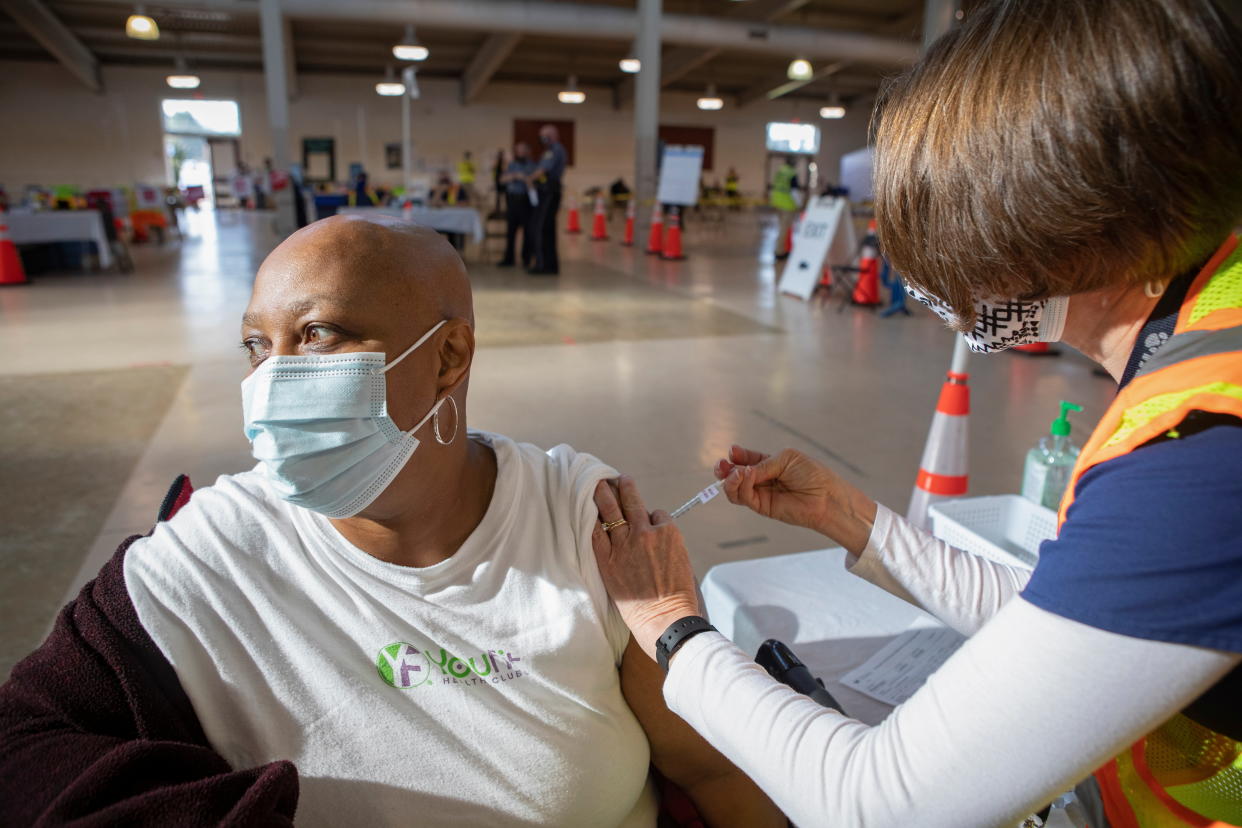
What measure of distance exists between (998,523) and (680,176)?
11389 mm

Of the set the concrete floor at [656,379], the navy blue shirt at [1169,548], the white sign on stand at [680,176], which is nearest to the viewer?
the navy blue shirt at [1169,548]

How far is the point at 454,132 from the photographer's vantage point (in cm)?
2384

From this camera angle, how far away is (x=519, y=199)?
409 inches

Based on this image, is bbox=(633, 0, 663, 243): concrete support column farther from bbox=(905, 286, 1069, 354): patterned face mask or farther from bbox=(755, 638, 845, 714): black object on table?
bbox=(905, 286, 1069, 354): patterned face mask

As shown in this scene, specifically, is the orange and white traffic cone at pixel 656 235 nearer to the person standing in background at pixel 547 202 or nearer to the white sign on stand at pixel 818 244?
the person standing in background at pixel 547 202

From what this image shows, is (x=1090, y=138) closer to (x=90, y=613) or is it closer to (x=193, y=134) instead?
(x=90, y=613)

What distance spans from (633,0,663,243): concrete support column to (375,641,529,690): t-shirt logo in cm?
1305

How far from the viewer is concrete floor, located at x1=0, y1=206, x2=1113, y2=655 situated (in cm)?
354

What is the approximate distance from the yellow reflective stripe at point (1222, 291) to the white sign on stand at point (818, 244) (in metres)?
7.99

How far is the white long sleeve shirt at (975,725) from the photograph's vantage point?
0.62 metres

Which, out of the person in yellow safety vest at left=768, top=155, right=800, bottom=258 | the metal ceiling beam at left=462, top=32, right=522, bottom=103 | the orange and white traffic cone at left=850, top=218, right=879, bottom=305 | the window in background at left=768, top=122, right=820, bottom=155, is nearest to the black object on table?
the orange and white traffic cone at left=850, top=218, right=879, bottom=305

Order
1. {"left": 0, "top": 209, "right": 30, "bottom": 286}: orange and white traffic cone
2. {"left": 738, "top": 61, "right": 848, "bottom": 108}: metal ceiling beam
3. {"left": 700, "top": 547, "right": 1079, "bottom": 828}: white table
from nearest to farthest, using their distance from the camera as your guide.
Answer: {"left": 700, "top": 547, "right": 1079, "bottom": 828}: white table, {"left": 0, "top": 209, "right": 30, "bottom": 286}: orange and white traffic cone, {"left": 738, "top": 61, "right": 848, "bottom": 108}: metal ceiling beam

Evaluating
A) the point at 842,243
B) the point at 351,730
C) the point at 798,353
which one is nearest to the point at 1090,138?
the point at 351,730

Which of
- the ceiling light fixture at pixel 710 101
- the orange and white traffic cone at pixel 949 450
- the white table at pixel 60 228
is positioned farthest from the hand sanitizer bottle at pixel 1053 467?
the ceiling light fixture at pixel 710 101
